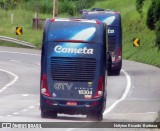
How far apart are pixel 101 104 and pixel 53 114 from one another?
5.42ft

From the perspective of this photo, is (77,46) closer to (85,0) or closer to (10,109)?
(10,109)

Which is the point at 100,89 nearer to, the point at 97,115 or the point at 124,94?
the point at 97,115

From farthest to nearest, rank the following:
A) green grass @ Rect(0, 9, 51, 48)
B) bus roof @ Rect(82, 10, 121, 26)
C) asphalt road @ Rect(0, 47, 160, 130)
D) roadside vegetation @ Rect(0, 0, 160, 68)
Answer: green grass @ Rect(0, 9, 51, 48), roadside vegetation @ Rect(0, 0, 160, 68), bus roof @ Rect(82, 10, 121, 26), asphalt road @ Rect(0, 47, 160, 130)

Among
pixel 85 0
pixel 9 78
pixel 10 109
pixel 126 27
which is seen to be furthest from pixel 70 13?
pixel 10 109

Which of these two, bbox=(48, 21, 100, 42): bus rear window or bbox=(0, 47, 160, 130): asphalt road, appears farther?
bbox=(0, 47, 160, 130): asphalt road

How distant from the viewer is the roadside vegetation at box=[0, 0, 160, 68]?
6519 centimetres

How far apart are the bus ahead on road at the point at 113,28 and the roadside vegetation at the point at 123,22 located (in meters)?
6.52

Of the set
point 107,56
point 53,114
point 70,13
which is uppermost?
point 107,56

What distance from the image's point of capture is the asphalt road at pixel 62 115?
3095cm

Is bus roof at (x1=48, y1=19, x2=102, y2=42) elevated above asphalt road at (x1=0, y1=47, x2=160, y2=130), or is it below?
above

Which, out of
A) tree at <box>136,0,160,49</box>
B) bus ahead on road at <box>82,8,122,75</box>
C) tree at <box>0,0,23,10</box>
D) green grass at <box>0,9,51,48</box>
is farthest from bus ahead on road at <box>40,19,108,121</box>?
tree at <box>0,0,23,10</box>

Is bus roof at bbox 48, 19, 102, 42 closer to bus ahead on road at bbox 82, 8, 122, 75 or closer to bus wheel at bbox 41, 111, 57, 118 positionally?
bus wheel at bbox 41, 111, 57, 118

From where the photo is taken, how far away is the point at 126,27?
7325 centimetres

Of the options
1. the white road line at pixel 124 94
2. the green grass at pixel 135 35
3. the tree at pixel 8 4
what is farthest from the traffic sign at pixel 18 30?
the tree at pixel 8 4
